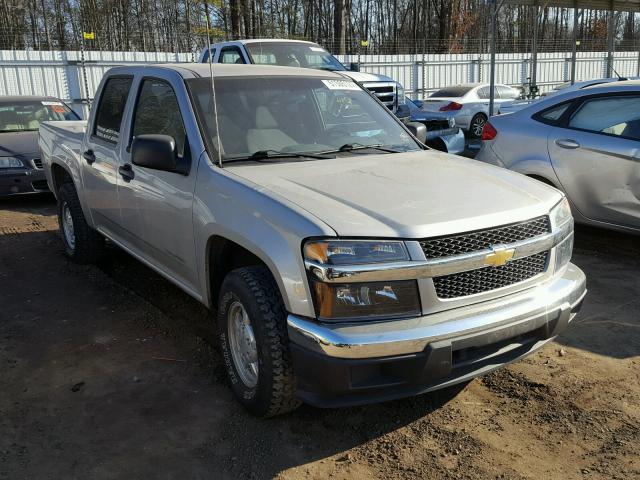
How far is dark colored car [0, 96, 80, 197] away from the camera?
8.63 metres

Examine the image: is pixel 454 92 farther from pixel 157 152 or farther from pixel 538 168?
pixel 157 152

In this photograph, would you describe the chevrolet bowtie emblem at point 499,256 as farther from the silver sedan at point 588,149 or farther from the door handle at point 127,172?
the silver sedan at point 588,149

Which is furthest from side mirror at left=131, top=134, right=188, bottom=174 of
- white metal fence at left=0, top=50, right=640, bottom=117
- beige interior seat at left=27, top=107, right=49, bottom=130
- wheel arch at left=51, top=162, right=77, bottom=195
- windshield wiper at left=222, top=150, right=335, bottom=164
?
white metal fence at left=0, top=50, right=640, bottom=117

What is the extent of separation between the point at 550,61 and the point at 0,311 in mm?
26744

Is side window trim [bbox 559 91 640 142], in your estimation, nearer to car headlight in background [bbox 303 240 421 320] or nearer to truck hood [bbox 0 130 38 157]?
car headlight in background [bbox 303 240 421 320]

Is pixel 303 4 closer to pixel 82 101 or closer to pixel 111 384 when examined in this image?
pixel 82 101

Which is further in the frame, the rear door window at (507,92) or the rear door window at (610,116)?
the rear door window at (507,92)

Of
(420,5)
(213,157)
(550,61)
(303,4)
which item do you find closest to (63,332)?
(213,157)

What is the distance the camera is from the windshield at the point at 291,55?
11.2 metres

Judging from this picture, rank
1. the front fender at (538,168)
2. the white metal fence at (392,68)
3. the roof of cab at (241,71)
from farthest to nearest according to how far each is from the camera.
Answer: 1. the white metal fence at (392,68)
2. the front fender at (538,168)
3. the roof of cab at (241,71)

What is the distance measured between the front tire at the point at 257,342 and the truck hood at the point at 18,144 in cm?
673

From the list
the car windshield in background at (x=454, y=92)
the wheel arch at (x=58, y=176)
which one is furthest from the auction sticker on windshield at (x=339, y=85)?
the car windshield in background at (x=454, y=92)

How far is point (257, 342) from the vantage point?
2965mm

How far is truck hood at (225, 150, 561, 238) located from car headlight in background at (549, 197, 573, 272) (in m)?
0.06
